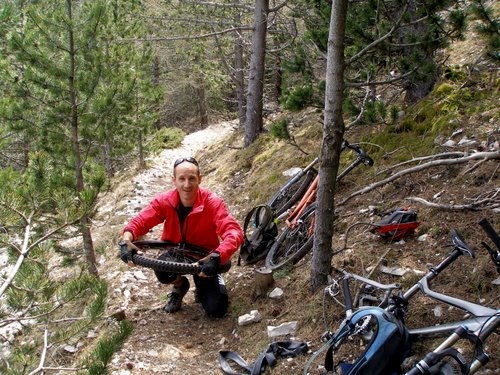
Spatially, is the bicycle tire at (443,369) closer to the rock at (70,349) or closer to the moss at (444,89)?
the rock at (70,349)

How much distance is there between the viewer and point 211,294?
535 cm

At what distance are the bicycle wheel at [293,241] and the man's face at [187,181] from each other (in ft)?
4.43

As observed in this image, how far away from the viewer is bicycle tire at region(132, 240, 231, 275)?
15.5ft

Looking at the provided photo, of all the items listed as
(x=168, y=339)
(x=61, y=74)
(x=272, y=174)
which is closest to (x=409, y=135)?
(x=272, y=174)

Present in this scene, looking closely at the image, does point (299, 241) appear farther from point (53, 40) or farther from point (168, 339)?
point (53, 40)

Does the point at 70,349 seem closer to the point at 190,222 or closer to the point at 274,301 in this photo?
the point at 190,222

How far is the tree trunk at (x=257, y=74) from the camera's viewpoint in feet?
37.7

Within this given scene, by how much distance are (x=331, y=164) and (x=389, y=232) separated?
1.13 m

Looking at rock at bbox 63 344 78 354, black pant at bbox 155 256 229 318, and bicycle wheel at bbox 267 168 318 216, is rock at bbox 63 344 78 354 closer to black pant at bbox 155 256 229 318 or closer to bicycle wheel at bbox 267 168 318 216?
black pant at bbox 155 256 229 318

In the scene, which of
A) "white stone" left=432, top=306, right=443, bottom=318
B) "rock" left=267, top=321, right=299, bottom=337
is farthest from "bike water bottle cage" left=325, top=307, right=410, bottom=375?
"rock" left=267, top=321, right=299, bottom=337

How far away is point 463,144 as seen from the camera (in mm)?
5762

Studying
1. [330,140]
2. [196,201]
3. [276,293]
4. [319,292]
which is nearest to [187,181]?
[196,201]

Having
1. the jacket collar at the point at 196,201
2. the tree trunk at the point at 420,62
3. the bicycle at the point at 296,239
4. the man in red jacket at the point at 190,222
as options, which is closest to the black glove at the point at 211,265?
the man in red jacket at the point at 190,222

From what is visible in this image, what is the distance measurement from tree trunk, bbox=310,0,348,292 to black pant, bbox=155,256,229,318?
3.84 ft
